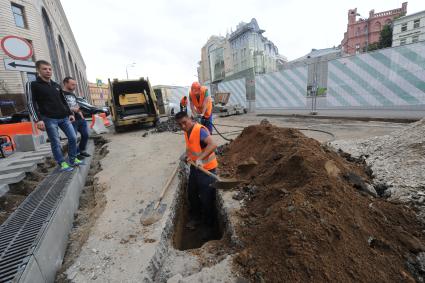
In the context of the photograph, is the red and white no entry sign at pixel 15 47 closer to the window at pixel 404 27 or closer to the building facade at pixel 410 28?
the building facade at pixel 410 28

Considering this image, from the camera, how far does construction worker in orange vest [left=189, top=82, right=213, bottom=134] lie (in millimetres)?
5133

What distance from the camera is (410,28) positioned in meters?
31.6

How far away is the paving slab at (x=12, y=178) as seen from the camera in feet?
10.9

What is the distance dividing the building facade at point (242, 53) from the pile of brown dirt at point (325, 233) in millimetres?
29362

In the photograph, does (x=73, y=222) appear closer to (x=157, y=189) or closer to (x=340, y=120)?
(x=157, y=189)

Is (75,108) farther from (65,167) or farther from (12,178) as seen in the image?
(12,178)

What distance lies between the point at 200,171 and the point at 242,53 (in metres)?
36.5

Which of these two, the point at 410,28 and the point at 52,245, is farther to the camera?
the point at 410,28

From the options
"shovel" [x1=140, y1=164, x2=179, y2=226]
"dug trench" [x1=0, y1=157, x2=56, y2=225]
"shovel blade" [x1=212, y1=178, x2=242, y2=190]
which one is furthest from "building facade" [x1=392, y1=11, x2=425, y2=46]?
"dug trench" [x1=0, y1=157, x2=56, y2=225]

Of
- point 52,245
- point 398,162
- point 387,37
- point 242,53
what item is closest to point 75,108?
point 52,245

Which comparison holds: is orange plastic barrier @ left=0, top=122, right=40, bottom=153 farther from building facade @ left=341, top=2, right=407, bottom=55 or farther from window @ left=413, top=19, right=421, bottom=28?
building facade @ left=341, top=2, right=407, bottom=55

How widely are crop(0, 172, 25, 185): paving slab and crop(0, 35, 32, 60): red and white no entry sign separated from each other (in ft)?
8.05

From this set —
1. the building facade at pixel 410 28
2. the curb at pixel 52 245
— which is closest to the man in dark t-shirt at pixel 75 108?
the curb at pixel 52 245

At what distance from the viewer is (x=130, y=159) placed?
16.4 ft
